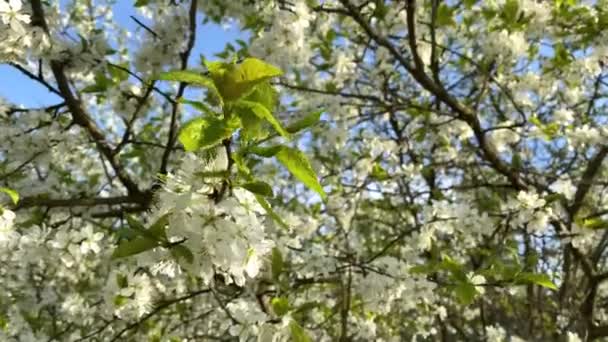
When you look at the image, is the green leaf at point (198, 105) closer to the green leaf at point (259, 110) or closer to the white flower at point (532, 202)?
the green leaf at point (259, 110)

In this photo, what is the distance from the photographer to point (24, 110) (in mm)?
2928

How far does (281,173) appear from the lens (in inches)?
216

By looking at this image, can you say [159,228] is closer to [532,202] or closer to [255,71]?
[255,71]

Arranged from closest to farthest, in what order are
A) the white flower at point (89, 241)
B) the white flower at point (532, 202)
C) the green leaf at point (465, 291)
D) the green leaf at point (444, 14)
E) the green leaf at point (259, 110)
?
the green leaf at point (259, 110), the green leaf at point (465, 291), the white flower at point (89, 241), the white flower at point (532, 202), the green leaf at point (444, 14)

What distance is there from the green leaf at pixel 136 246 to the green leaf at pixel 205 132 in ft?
0.80

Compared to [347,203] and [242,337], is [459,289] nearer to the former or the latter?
[242,337]

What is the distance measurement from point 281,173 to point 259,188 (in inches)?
175

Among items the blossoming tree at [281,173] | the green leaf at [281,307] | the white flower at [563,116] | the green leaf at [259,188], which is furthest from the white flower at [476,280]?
the white flower at [563,116]

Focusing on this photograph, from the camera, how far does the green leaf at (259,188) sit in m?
1.05

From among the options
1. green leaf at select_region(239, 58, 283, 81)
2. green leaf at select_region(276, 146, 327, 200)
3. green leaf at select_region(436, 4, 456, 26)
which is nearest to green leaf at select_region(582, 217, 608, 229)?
green leaf at select_region(436, 4, 456, 26)

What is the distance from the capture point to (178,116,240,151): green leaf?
95 centimetres

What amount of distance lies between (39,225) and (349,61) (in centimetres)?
230

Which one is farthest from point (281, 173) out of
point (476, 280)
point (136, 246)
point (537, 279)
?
point (136, 246)

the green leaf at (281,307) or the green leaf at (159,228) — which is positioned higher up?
the green leaf at (159,228)
